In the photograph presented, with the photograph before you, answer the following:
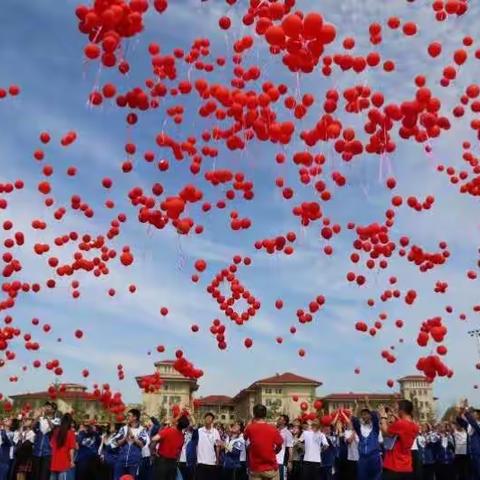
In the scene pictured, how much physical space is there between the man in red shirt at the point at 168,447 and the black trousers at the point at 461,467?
281 inches

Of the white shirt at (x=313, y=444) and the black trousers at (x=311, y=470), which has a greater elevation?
the white shirt at (x=313, y=444)

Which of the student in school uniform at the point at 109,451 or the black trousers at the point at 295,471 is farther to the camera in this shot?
the black trousers at the point at 295,471

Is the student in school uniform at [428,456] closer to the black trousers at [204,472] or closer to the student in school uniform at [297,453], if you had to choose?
the student in school uniform at [297,453]

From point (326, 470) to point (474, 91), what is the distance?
9.41m

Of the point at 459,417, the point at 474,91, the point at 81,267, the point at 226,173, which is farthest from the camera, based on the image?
the point at 81,267

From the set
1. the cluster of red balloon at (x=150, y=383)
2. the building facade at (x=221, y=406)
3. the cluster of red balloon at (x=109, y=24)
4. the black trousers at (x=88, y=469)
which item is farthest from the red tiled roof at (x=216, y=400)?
the cluster of red balloon at (x=109, y=24)

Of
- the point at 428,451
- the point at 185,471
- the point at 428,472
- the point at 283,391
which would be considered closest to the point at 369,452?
the point at 185,471

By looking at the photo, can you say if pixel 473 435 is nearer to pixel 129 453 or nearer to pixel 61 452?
pixel 129 453

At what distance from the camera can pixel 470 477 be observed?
1388 cm

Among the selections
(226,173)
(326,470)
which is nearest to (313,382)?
(326,470)

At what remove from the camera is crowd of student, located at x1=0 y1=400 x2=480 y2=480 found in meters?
10.6

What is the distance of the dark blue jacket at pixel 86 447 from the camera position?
47.1 ft

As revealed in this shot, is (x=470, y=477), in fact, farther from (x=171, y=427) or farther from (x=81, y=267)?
(x=81, y=267)

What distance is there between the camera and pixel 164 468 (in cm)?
1066
